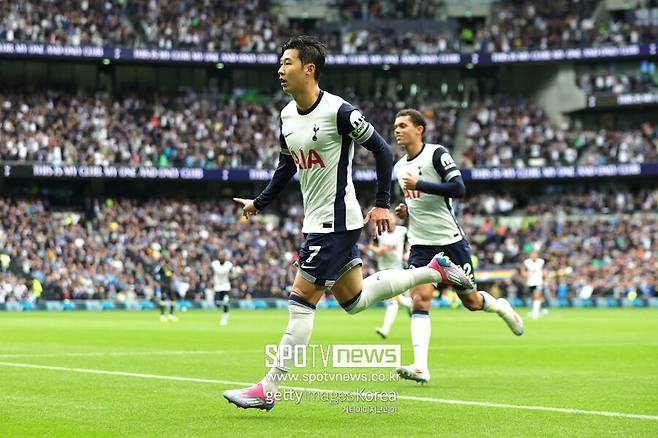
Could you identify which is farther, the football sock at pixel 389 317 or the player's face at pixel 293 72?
the football sock at pixel 389 317

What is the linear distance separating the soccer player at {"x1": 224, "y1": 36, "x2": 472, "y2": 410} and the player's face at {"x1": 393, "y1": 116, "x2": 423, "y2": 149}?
3185 mm

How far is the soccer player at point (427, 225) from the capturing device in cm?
1215

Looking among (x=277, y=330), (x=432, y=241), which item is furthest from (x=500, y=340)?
(x=432, y=241)

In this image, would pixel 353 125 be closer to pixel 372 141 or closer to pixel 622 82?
pixel 372 141

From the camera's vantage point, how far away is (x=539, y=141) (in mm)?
61219

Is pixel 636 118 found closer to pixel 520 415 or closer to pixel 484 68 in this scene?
pixel 484 68

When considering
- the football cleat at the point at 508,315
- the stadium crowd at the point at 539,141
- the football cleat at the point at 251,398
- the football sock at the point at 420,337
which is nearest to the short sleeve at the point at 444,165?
the football sock at the point at 420,337

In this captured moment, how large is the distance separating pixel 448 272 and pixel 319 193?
192 centimetres

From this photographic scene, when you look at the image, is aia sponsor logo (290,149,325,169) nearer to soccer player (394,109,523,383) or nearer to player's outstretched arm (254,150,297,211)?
player's outstretched arm (254,150,297,211)

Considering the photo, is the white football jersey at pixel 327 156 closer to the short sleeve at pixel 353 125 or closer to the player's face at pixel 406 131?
the short sleeve at pixel 353 125

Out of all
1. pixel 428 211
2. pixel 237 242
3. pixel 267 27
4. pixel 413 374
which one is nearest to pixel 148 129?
pixel 237 242

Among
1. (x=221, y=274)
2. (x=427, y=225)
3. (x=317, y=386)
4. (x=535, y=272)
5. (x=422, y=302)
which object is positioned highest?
(x=427, y=225)

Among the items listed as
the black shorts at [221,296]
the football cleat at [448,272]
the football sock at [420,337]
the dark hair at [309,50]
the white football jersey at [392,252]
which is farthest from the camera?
the black shorts at [221,296]

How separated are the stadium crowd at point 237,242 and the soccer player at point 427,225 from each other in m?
36.4
